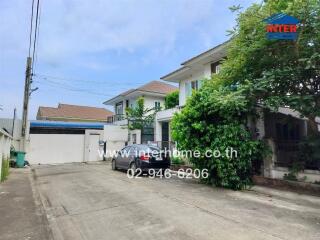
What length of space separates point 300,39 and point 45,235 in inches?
346

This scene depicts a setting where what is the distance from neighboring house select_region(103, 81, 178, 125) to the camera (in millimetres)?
27598

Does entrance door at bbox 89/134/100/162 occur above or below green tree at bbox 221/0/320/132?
below

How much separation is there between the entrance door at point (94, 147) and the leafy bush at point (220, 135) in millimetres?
14759

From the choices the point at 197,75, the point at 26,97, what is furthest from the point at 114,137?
the point at 197,75

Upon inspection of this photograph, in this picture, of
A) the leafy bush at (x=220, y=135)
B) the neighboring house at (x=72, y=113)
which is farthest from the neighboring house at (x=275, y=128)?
the neighboring house at (x=72, y=113)

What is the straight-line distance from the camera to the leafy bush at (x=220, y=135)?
9430 millimetres

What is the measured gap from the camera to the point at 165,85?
105ft

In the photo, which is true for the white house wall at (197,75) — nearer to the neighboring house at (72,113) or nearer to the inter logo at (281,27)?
the inter logo at (281,27)

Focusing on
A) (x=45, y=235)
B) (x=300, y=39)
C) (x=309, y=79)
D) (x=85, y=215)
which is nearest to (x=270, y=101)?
(x=309, y=79)

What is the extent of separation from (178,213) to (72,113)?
129 feet

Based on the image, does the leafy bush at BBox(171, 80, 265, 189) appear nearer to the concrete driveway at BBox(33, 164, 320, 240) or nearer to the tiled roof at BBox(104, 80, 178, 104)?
the concrete driveway at BBox(33, 164, 320, 240)

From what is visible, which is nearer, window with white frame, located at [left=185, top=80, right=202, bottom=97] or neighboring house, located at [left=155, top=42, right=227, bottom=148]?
neighboring house, located at [left=155, top=42, right=227, bottom=148]

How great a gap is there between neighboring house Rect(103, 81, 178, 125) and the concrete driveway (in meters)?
17.3

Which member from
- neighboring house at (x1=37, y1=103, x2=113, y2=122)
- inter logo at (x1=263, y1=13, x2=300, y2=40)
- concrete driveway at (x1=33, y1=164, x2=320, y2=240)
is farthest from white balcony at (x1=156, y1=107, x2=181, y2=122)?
neighboring house at (x1=37, y1=103, x2=113, y2=122)
